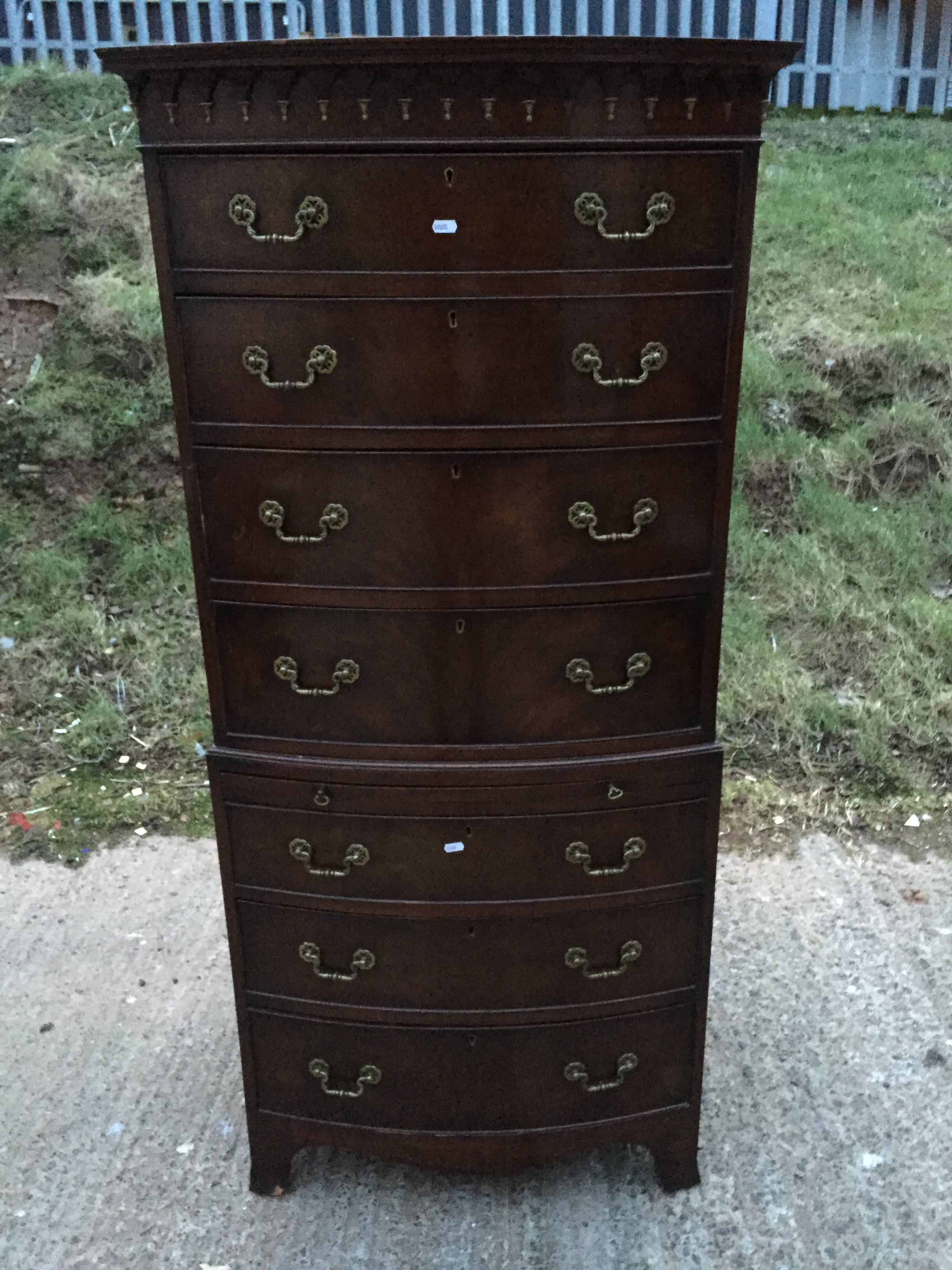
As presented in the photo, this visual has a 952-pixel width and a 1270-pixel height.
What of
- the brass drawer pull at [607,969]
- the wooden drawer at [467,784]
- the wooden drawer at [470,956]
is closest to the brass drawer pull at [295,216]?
the wooden drawer at [467,784]

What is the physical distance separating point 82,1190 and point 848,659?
8.27ft

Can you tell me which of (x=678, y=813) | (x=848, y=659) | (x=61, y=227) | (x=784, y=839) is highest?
(x=61, y=227)

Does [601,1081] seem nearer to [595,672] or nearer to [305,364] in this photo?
[595,672]

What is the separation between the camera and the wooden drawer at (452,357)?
154 centimetres

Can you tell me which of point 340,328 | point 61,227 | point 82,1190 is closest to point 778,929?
point 82,1190

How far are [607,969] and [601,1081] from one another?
0.72ft

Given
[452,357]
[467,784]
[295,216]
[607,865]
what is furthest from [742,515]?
[295,216]

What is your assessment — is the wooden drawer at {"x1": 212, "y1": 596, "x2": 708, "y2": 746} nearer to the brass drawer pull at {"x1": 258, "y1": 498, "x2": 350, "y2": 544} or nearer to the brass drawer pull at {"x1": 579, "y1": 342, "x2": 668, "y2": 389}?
the brass drawer pull at {"x1": 258, "y1": 498, "x2": 350, "y2": 544}

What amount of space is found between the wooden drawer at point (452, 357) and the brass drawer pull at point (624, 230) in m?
0.08

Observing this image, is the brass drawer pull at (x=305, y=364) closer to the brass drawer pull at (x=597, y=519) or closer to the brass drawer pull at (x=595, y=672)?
the brass drawer pull at (x=597, y=519)

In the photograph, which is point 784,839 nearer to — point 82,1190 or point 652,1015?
point 652,1015

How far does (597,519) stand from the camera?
5.40ft

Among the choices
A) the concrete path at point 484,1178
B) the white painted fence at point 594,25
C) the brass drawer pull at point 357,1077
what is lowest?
the concrete path at point 484,1178

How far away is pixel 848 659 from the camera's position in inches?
137
